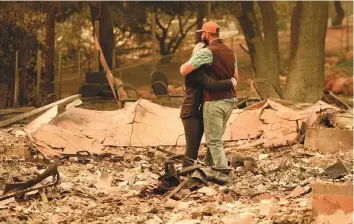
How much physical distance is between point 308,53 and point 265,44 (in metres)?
2.20

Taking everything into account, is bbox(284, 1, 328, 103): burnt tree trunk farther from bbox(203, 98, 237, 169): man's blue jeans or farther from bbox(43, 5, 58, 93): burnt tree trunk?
bbox(203, 98, 237, 169): man's blue jeans

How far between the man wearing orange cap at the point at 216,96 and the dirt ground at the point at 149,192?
391 millimetres

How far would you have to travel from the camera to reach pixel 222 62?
9.77 meters

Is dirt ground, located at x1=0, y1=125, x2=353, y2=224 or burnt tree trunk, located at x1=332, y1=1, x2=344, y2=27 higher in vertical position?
burnt tree trunk, located at x1=332, y1=1, x2=344, y2=27

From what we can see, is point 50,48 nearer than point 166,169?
No

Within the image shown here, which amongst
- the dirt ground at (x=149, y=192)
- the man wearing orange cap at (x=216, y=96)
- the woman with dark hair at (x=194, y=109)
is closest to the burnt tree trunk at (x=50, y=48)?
the dirt ground at (x=149, y=192)

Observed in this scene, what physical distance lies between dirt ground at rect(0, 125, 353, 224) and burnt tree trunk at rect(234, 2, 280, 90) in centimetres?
923

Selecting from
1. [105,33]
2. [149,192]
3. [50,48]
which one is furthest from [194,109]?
[105,33]

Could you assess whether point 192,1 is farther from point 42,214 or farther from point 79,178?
point 42,214

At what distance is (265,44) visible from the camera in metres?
22.0

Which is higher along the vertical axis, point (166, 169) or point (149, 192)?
point (166, 169)

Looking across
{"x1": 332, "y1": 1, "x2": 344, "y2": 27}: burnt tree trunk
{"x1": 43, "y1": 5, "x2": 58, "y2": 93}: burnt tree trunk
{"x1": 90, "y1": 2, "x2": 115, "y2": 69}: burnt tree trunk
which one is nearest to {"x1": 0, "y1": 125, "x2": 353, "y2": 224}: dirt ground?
{"x1": 43, "y1": 5, "x2": 58, "y2": 93}: burnt tree trunk

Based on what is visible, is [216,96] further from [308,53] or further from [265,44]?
[265,44]

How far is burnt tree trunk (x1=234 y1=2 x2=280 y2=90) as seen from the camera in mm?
21609
